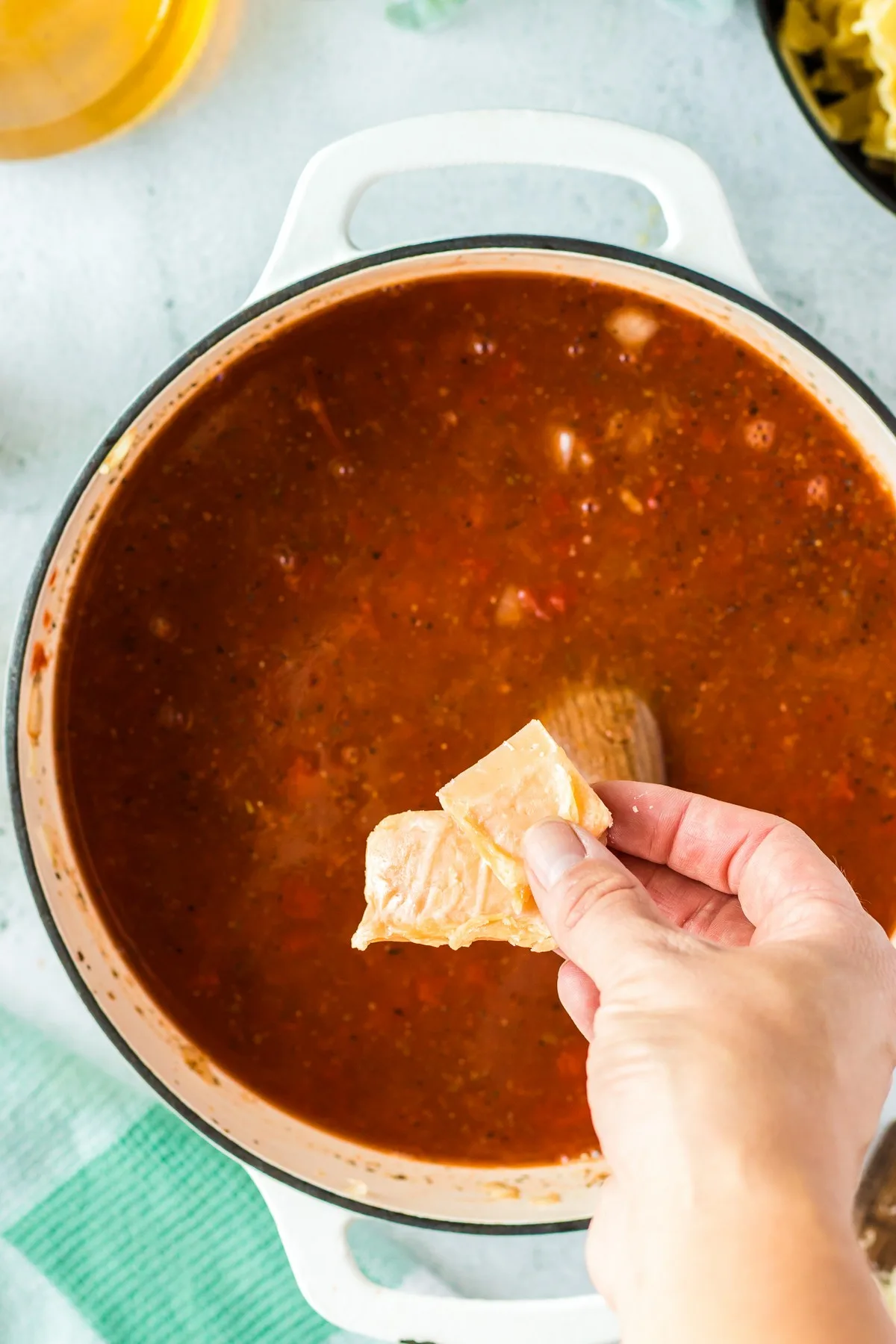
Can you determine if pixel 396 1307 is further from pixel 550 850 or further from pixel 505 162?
pixel 505 162

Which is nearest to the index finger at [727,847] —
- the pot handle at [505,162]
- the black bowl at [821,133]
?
the pot handle at [505,162]

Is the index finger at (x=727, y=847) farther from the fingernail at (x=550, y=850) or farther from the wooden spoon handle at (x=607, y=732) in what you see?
the fingernail at (x=550, y=850)

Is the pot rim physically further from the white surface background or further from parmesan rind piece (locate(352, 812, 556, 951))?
parmesan rind piece (locate(352, 812, 556, 951))

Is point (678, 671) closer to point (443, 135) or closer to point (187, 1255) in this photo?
point (443, 135)

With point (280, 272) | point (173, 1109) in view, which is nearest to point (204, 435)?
point (280, 272)

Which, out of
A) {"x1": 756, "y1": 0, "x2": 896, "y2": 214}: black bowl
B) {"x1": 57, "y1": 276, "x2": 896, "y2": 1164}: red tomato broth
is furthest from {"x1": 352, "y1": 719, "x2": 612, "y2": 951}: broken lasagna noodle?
{"x1": 756, "y1": 0, "x2": 896, "y2": 214}: black bowl

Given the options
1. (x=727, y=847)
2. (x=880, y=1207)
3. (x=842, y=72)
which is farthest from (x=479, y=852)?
(x=842, y=72)

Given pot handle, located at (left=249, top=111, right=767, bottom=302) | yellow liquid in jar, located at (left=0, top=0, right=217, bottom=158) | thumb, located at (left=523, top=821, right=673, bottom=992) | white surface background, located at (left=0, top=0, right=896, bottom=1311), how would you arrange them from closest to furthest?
thumb, located at (left=523, top=821, right=673, bottom=992)
pot handle, located at (left=249, top=111, right=767, bottom=302)
yellow liquid in jar, located at (left=0, top=0, right=217, bottom=158)
white surface background, located at (left=0, top=0, right=896, bottom=1311)
